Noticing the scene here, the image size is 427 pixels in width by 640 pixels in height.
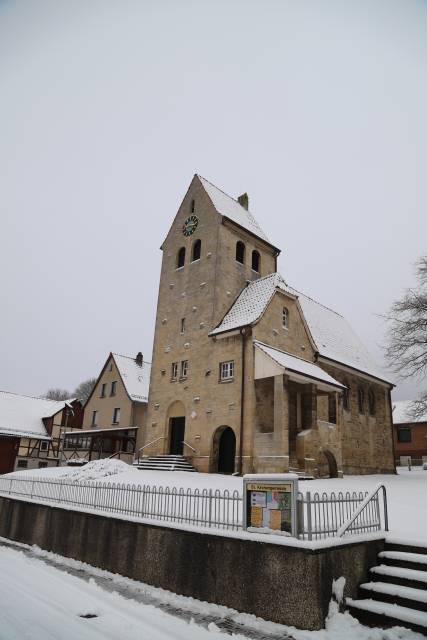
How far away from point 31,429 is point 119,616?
3957 centimetres

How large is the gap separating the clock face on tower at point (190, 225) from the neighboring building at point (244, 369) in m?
0.09

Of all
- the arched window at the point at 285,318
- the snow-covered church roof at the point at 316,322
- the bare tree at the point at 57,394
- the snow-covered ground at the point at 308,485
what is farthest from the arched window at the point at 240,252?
the bare tree at the point at 57,394

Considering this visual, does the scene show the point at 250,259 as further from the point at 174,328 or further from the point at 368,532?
the point at 368,532

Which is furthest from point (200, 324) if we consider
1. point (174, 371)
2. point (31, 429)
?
point (31, 429)

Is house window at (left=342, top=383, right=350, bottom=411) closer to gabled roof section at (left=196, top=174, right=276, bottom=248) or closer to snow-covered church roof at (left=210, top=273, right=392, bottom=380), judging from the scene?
snow-covered church roof at (left=210, top=273, right=392, bottom=380)

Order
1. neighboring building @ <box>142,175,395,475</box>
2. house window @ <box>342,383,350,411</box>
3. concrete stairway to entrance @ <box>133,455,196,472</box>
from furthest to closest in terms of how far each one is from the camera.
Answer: house window @ <box>342,383,350,411</box>
concrete stairway to entrance @ <box>133,455,196,472</box>
neighboring building @ <box>142,175,395,475</box>

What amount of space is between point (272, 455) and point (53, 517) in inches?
395

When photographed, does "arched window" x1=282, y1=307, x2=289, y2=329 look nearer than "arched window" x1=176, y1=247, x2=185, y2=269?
Yes

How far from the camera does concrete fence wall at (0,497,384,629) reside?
6.54 metres

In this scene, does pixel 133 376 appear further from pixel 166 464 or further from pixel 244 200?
pixel 244 200

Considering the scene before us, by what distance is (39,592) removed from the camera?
8273 millimetres

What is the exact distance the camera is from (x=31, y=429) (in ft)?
140

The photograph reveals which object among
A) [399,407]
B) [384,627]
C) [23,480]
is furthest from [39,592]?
[399,407]

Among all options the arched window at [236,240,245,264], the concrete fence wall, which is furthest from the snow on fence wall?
the arched window at [236,240,245,264]
